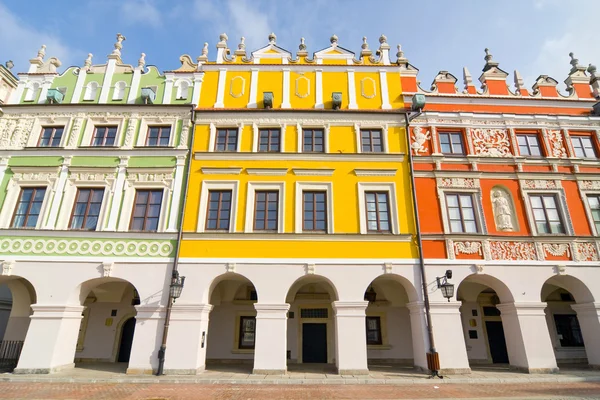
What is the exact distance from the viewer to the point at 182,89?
53.6 ft

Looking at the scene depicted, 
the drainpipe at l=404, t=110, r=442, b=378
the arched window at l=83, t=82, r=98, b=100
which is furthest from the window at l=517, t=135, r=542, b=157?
the arched window at l=83, t=82, r=98, b=100

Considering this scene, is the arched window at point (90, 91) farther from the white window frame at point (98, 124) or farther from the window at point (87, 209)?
the window at point (87, 209)

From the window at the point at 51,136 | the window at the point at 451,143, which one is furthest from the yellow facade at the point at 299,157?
the window at the point at 51,136

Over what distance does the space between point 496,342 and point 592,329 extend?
375cm

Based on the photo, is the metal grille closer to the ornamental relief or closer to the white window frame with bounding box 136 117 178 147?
the white window frame with bounding box 136 117 178 147

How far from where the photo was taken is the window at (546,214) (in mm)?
14180

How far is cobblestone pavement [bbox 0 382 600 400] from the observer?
9094mm

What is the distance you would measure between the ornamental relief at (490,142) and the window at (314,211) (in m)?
7.73

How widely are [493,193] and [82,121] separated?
19.4 m

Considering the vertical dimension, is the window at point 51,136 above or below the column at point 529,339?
above

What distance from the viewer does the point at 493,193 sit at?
577 inches

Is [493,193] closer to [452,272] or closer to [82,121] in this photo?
[452,272]

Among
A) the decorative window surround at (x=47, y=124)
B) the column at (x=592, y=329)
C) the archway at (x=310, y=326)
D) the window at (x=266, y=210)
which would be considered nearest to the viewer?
the column at (x=592, y=329)

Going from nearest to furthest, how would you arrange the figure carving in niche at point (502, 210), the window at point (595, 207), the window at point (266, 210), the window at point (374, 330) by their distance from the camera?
the window at point (266, 210), the figure carving in niche at point (502, 210), the window at point (595, 207), the window at point (374, 330)
